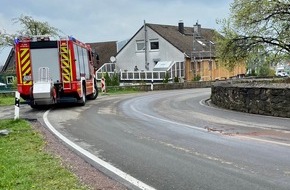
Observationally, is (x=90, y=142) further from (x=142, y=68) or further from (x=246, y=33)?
(x=142, y=68)

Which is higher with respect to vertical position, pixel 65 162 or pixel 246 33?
pixel 246 33

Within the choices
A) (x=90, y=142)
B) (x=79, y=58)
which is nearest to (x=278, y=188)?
(x=90, y=142)

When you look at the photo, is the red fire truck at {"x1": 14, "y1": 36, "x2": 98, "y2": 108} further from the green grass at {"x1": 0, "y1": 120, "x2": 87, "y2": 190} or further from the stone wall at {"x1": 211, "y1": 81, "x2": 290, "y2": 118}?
the green grass at {"x1": 0, "y1": 120, "x2": 87, "y2": 190}

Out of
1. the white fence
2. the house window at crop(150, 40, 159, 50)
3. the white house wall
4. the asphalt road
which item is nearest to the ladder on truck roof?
the asphalt road

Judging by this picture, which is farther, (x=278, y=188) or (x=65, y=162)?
(x=65, y=162)

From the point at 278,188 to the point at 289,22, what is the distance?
59.4 feet

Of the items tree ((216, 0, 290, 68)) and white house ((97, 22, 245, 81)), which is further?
white house ((97, 22, 245, 81))

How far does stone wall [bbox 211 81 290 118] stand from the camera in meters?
14.8

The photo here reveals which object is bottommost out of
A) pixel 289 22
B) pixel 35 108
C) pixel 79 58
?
pixel 35 108

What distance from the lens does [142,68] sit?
52750 mm

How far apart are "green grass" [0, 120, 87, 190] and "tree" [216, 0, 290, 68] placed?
51.6ft

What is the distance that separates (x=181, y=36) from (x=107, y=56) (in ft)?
44.3

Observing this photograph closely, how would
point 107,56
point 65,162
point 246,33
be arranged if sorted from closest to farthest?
point 65,162 < point 246,33 < point 107,56

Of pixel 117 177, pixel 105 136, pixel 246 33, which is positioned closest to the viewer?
pixel 117 177
